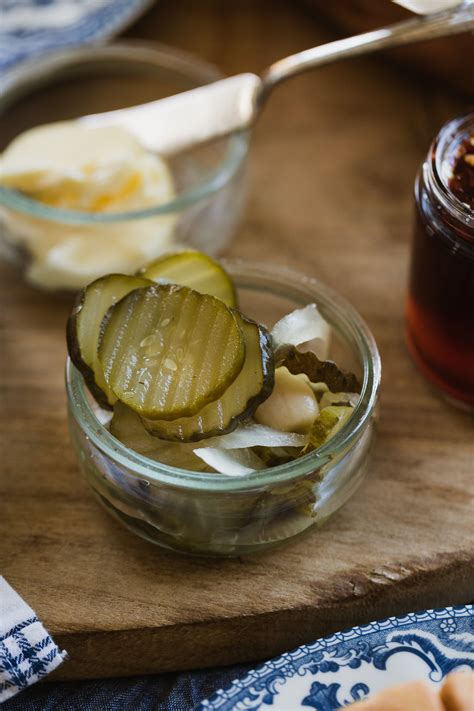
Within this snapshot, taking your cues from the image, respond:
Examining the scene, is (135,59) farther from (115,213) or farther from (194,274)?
(194,274)

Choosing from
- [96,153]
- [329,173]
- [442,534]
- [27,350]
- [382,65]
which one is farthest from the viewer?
[382,65]

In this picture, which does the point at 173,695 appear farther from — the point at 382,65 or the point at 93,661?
the point at 382,65

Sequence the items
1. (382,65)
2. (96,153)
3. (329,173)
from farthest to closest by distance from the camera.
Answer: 1. (382,65)
2. (329,173)
3. (96,153)

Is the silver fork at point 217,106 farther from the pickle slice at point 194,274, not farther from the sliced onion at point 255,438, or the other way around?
the sliced onion at point 255,438

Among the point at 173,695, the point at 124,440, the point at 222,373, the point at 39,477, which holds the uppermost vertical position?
the point at 222,373

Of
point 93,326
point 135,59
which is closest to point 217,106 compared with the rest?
point 135,59

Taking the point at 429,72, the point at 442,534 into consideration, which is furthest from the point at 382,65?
the point at 442,534

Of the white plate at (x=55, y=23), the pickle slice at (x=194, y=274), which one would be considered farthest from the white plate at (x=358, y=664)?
the white plate at (x=55, y=23)
